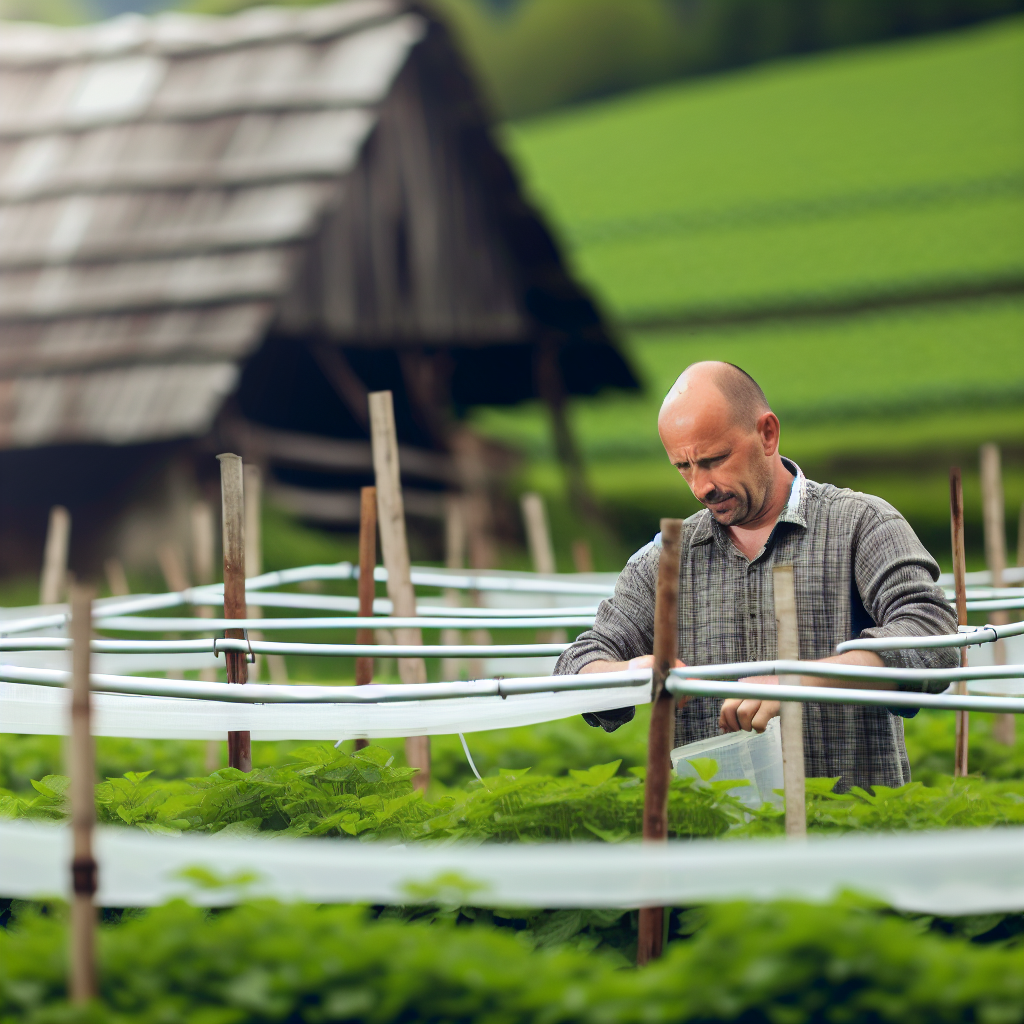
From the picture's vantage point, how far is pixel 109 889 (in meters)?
2.03

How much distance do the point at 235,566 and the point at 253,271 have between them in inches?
267

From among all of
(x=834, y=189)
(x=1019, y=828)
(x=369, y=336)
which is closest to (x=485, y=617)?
(x=1019, y=828)

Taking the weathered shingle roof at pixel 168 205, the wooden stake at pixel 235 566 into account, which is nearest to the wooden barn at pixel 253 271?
the weathered shingle roof at pixel 168 205

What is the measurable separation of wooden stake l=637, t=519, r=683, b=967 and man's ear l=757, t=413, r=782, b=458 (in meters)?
0.78

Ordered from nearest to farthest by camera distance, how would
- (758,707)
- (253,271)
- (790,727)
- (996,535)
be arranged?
(790,727) < (758,707) < (996,535) < (253,271)

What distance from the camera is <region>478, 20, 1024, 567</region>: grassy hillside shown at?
1677cm

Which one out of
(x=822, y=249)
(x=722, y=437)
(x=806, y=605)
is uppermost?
(x=822, y=249)

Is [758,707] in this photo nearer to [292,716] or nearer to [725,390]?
[725,390]

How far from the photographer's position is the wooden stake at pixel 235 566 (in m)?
3.06

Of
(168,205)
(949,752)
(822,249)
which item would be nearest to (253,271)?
(168,205)

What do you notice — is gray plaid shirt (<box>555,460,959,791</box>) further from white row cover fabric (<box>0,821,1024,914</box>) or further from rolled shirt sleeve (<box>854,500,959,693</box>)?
white row cover fabric (<box>0,821,1024,914</box>)

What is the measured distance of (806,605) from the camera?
2.89 m

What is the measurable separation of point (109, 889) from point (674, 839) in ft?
3.39

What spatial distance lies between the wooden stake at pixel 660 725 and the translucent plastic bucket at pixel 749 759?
475mm
